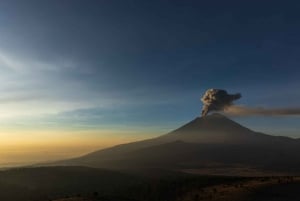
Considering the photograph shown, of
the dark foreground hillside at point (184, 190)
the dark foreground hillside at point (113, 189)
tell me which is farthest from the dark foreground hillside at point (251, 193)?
the dark foreground hillside at point (113, 189)

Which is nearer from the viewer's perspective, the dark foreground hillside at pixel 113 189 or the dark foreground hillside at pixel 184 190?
the dark foreground hillside at pixel 184 190

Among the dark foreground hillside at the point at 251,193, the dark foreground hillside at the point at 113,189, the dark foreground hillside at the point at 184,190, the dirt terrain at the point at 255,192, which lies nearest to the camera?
the dark foreground hillside at the point at 251,193

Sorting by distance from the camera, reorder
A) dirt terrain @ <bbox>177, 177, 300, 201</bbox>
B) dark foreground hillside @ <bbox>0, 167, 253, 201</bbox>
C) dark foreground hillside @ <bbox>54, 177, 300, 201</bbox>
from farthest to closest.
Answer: dark foreground hillside @ <bbox>0, 167, 253, 201</bbox>
dirt terrain @ <bbox>177, 177, 300, 201</bbox>
dark foreground hillside @ <bbox>54, 177, 300, 201</bbox>

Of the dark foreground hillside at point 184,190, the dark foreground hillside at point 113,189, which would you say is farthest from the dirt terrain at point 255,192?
the dark foreground hillside at point 113,189

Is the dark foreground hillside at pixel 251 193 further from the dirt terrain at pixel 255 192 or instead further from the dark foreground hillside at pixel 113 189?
the dark foreground hillside at pixel 113 189

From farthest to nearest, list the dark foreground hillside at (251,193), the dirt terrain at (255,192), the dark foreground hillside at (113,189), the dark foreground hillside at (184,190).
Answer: the dark foreground hillside at (113,189) → the dark foreground hillside at (184,190) → the dirt terrain at (255,192) → the dark foreground hillside at (251,193)

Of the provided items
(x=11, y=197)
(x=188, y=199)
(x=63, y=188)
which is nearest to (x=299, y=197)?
(x=188, y=199)

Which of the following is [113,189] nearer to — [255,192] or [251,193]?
[255,192]

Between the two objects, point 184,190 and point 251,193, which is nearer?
point 251,193

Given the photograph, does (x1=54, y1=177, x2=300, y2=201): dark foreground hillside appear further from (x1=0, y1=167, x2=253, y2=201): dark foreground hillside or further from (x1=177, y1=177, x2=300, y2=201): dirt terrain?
(x1=0, y1=167, x2=253, y2=201): dark foreground hillside

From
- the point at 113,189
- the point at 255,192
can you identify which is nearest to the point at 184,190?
the point at 255,192

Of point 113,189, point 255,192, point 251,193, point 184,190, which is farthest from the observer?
point 113,189

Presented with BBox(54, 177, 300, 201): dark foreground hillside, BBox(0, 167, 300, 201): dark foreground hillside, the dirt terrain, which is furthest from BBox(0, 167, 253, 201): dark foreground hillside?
the dirt terrain
